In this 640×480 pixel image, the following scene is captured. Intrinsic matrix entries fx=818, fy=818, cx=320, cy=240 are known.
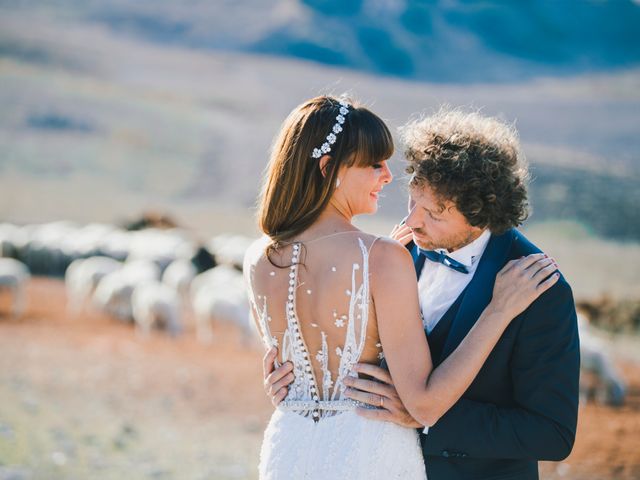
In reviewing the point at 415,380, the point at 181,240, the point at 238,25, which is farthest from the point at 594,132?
the point at 238,25

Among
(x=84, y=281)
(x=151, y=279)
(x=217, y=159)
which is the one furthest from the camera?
(x=217, y=159)

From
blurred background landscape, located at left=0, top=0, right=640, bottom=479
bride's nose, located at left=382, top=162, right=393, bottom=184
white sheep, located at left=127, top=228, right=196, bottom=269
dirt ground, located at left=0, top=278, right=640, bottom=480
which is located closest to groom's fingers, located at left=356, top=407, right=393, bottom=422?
bride's nose, located at left=382, top=162, right=393, bottom=184

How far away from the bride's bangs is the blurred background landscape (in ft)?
1.05

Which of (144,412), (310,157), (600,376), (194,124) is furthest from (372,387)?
(194,124)

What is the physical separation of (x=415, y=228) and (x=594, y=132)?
67009 mm

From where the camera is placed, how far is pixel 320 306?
2.64 meters

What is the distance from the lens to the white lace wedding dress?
261 centimetres

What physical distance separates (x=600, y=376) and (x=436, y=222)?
11199 mm

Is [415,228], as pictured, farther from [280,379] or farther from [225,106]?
[225,106]

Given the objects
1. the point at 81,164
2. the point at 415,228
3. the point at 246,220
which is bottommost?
the point at 415,228

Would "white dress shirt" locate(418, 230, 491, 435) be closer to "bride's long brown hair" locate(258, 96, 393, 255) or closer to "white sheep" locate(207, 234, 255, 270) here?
"bride's long brown hair" locate(258, 96, 393, 255)

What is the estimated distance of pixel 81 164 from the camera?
185 feet

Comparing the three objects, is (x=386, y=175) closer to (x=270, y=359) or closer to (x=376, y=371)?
(x=376, y=371)

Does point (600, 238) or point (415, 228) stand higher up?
point (600, 238)
